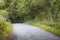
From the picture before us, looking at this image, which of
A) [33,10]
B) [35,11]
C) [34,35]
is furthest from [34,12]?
[34,35]

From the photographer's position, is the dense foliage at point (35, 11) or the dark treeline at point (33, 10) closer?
the dense foliage at point (35, 11)

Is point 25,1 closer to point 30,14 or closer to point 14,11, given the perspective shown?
Answer: point 30,14

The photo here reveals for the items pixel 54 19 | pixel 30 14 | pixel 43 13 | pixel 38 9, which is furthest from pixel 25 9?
pixel 54 19

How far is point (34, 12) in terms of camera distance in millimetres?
44031

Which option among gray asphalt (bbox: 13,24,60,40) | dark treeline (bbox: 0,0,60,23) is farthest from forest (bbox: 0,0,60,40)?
gray asphalt (bbox: 13,24,60,40)

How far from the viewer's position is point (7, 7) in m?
55.5

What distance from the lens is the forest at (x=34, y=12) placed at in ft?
93.8

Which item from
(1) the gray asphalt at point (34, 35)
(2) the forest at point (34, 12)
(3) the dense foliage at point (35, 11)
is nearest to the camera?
(1) the gray asphalt at point (34, 35)

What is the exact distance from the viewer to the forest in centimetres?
2858

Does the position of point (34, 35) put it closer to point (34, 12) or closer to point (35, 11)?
point (35, 11)

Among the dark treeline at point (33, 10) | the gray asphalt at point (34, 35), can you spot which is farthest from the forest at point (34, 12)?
the gray asphalt at point (34, 35)

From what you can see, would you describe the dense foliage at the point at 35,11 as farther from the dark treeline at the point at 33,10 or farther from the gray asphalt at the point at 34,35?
the gray asphalt at the point at 34,35

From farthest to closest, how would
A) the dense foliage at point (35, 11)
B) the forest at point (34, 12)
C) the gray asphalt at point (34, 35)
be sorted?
the dense foliage at point (35, 11) < the forest at point (34, 12) < the gray asphalt at point (34, 35)

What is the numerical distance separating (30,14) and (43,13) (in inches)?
319
